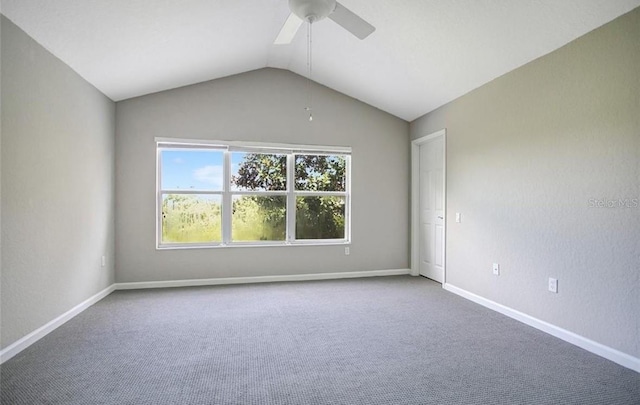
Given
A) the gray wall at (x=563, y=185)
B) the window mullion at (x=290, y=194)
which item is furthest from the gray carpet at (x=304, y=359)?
the window mullion at (x=290, y=194)

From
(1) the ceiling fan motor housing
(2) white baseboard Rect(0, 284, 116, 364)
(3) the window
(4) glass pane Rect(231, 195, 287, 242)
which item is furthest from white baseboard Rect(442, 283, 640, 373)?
(2) white baseboard Rect(0, 284, 116, 364)

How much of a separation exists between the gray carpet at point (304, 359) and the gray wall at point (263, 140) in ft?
3.19

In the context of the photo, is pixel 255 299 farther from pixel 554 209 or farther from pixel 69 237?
pixel 554 209

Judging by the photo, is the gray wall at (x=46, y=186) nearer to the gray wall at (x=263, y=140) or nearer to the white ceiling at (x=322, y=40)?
the white ceiling at (x=322, y=40)

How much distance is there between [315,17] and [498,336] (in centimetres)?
290

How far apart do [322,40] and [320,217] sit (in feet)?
7.84

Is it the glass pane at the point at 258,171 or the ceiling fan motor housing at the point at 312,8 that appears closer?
the ceiling fan motor housing at the point at 312,8

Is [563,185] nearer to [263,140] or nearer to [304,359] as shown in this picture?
[304,359]

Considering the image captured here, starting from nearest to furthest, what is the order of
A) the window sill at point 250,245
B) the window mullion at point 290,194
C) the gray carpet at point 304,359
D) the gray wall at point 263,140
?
the gray carpet at point 304,359 → the gray wall at point 263,140 → the window sill at point 250,245 → the window mullion at point 290,194

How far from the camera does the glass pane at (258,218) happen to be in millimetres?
4957

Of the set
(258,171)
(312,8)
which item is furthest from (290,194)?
(312,8)

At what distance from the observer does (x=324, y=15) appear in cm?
253

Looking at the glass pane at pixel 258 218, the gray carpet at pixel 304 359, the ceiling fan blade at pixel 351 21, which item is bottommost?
the gray carpet at pixel 304 359

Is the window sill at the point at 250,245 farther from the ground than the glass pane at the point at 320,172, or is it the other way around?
the glass pane at the point at 320,172
